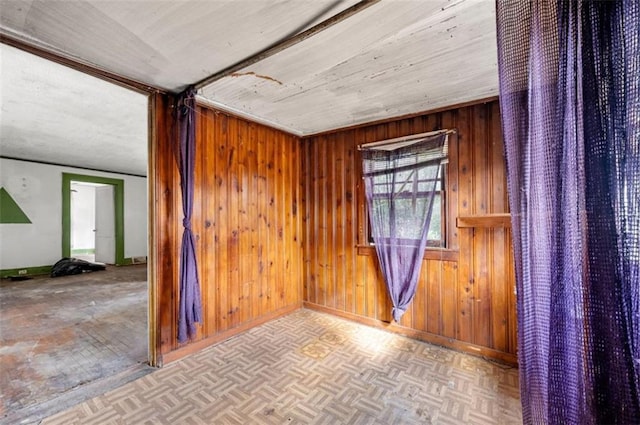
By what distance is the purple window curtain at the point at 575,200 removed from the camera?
742mm

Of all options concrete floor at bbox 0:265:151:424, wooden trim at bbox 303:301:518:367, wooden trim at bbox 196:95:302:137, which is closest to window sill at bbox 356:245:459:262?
wooden trim at bbox 303:301:518:367

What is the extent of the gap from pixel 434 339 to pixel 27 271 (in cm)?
793

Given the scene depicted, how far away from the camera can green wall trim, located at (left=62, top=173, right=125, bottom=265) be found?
20.9 feet

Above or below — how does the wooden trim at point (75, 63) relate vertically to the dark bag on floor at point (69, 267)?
above

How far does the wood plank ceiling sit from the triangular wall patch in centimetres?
592

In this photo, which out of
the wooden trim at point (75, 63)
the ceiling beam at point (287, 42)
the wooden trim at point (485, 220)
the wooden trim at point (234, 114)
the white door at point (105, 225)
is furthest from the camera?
the white door at point (105, 225)

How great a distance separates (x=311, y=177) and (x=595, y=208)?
125 inches

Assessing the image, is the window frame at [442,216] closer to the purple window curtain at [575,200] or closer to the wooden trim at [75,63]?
the purple window curtain at [575,200]

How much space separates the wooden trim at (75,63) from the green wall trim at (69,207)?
5.91 metres

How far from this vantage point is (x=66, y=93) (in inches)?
109

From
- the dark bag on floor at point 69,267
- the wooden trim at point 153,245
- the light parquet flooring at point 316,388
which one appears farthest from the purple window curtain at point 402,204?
the dark bag on floor at point 69,267

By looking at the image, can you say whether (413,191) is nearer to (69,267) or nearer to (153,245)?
(153,245)

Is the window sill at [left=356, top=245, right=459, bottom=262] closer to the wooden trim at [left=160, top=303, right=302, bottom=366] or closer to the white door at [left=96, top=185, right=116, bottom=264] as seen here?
the wooden trim at [left=160, top=303, right=302, bottom=366]

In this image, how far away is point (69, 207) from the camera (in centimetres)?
644
